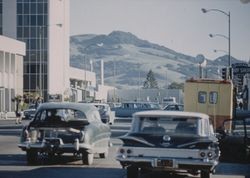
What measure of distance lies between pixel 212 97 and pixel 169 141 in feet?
53.1

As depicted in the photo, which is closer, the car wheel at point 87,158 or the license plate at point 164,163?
the license plate at point 164,163

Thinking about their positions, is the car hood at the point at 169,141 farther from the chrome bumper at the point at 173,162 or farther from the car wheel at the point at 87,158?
the car wheel at the point at 87,158

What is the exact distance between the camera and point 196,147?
12555mm

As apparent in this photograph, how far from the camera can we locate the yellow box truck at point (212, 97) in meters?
28.3

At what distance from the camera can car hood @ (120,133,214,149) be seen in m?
12.6

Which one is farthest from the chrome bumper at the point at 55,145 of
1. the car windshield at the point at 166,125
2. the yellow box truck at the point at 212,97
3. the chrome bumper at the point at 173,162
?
the yellow box truck at the point at 212,97

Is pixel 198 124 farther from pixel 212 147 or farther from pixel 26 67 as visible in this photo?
pixel 26 67

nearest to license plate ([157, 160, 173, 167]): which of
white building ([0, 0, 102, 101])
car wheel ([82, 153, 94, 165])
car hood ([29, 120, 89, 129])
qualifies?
car wheel ([82, 153, 94, 165])

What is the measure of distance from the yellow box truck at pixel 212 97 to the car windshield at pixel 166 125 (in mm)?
14829

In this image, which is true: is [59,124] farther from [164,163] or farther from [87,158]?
[164,163]

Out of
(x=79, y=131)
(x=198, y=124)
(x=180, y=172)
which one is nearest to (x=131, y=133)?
(x=198, y=124)

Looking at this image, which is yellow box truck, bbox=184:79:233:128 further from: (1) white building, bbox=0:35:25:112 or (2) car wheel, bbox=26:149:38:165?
(1) white building, bbox=0:35:25:112

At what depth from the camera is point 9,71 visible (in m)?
82.8

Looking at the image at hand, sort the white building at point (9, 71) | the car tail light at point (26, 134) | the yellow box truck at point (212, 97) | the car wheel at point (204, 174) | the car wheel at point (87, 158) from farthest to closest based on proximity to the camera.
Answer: the white building at point (9, 71), the yellow box truck at point (212, 97), the car wheel at point (87, 158), the car tail light at point (26, 134), the car wheel at point (204, 174)
